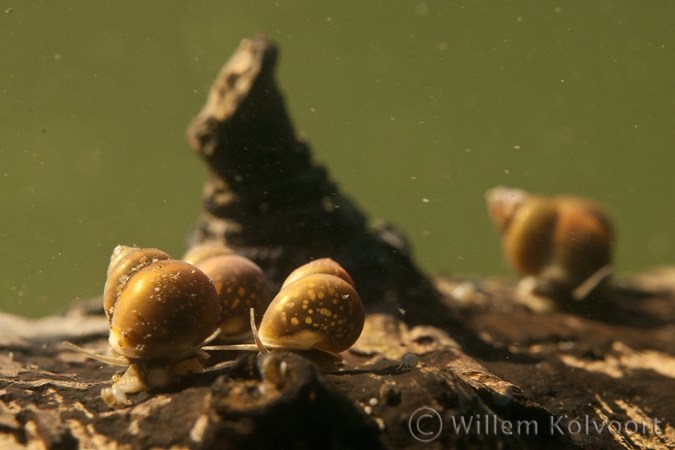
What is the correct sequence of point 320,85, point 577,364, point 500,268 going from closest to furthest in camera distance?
point 577,364 < point 320,85 < point 500,268

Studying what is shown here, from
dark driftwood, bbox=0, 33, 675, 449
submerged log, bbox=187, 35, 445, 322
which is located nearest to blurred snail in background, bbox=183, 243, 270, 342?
dark driftwood, bbox=0, 33, 675, 449

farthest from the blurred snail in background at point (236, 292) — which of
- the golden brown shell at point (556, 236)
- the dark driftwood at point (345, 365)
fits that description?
the golden brown shell at point (556, 236)

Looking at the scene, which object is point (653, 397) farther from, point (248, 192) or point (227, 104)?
point (227, 104)

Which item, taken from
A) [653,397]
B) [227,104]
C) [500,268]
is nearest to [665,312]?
[653,397]

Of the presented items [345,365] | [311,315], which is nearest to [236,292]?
[311,315]

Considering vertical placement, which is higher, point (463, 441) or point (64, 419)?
point (64, 419)

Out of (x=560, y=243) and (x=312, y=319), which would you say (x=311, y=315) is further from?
(x=560, y=243)

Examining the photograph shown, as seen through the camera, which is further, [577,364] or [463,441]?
[577,364]
